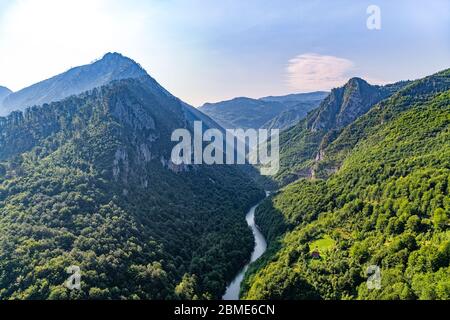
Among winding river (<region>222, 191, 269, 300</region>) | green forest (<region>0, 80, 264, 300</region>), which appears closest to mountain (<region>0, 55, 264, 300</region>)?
green forest (<region>0, 80, 264, 300</region>)

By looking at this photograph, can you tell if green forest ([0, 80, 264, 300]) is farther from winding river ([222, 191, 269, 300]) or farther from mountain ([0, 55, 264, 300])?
A: winding river ([222, 191, 269, 300])

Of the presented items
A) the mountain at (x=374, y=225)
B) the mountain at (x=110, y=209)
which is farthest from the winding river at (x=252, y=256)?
the mountain at (x=374, y=225)

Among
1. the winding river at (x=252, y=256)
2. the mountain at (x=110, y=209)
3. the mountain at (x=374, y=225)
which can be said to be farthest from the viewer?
the winding river at (x=252, y=256)

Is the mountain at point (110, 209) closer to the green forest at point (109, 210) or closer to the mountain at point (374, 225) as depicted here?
the green forest at point (109, 210)
